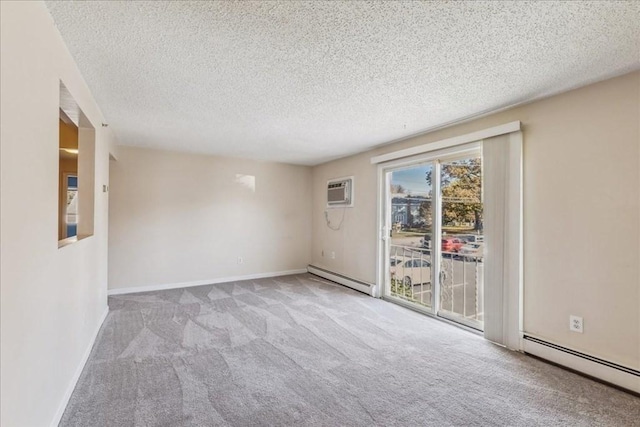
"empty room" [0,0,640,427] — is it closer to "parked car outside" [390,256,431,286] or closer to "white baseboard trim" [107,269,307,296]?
"parked car outside" [390,256,431,286]

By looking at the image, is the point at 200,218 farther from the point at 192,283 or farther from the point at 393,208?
the point at 393,208

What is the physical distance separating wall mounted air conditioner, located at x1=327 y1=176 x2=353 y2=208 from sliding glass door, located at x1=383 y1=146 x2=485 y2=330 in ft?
3.12

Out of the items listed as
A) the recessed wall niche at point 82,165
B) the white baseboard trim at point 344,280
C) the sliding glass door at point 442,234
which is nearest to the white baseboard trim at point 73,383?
the recessed wall niche at point 82,165

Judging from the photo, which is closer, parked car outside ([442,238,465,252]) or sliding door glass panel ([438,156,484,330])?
sliding door glass panel ([438,156,484,330])

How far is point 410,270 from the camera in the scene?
4.18 meters

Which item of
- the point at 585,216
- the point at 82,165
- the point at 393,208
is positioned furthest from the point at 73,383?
the point at 585,216

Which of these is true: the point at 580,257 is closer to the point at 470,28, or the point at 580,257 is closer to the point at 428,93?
the point at 428,93

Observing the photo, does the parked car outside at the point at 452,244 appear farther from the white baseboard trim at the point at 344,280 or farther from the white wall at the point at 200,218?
the white wall at the point at 200,218

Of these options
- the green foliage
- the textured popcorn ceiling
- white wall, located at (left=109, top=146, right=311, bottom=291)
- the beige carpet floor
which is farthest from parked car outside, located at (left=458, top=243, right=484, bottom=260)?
white wall, located at (left=109, top=146, right=311, bottom=291)

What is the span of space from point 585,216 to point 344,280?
11.2 ft

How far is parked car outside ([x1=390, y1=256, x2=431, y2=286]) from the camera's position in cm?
387

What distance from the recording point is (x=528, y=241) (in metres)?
2.70

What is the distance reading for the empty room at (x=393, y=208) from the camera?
1.52 meters

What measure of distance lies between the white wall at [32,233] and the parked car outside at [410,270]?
142 inches
